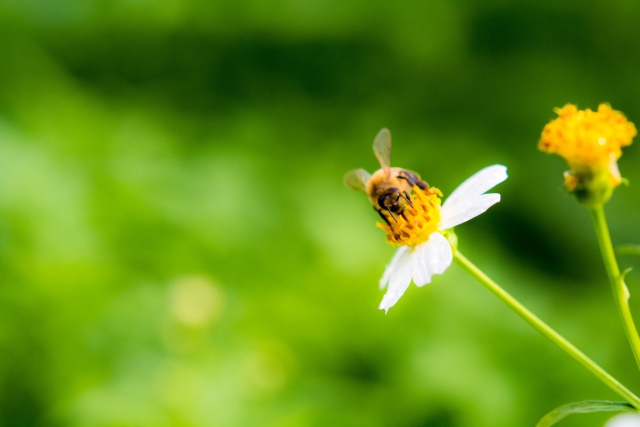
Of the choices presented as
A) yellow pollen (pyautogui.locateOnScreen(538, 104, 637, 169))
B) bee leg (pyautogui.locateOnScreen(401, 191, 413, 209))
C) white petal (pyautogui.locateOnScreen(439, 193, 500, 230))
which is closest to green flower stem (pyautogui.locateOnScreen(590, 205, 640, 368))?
yellow pollen (pyautogui.locateOnScreen(538, 104, 637, 169))

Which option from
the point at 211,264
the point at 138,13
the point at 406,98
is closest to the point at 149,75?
the point at 138,13

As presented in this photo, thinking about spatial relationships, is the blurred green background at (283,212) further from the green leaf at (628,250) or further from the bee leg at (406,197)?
the green leaf at (628,250)

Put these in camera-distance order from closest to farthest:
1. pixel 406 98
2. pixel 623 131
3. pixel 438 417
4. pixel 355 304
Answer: pixel 623 131
pixel 438 417
pixel 355 304
pixel 406 98

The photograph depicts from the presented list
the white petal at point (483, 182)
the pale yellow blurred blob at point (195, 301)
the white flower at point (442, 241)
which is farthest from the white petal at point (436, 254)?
the pale yellow blurred blob at point (195, 301)

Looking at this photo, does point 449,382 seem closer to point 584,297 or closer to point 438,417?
point 438,417

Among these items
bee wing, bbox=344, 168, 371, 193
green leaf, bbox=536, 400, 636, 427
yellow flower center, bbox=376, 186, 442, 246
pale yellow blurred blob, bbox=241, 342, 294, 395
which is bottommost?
green leaf, bbox=536, 400, 636, 427

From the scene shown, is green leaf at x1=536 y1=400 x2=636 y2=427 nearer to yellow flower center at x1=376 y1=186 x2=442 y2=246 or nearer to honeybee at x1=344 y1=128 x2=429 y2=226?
yellow flower center at x1=376 y1=186 x2=442 y2=246
